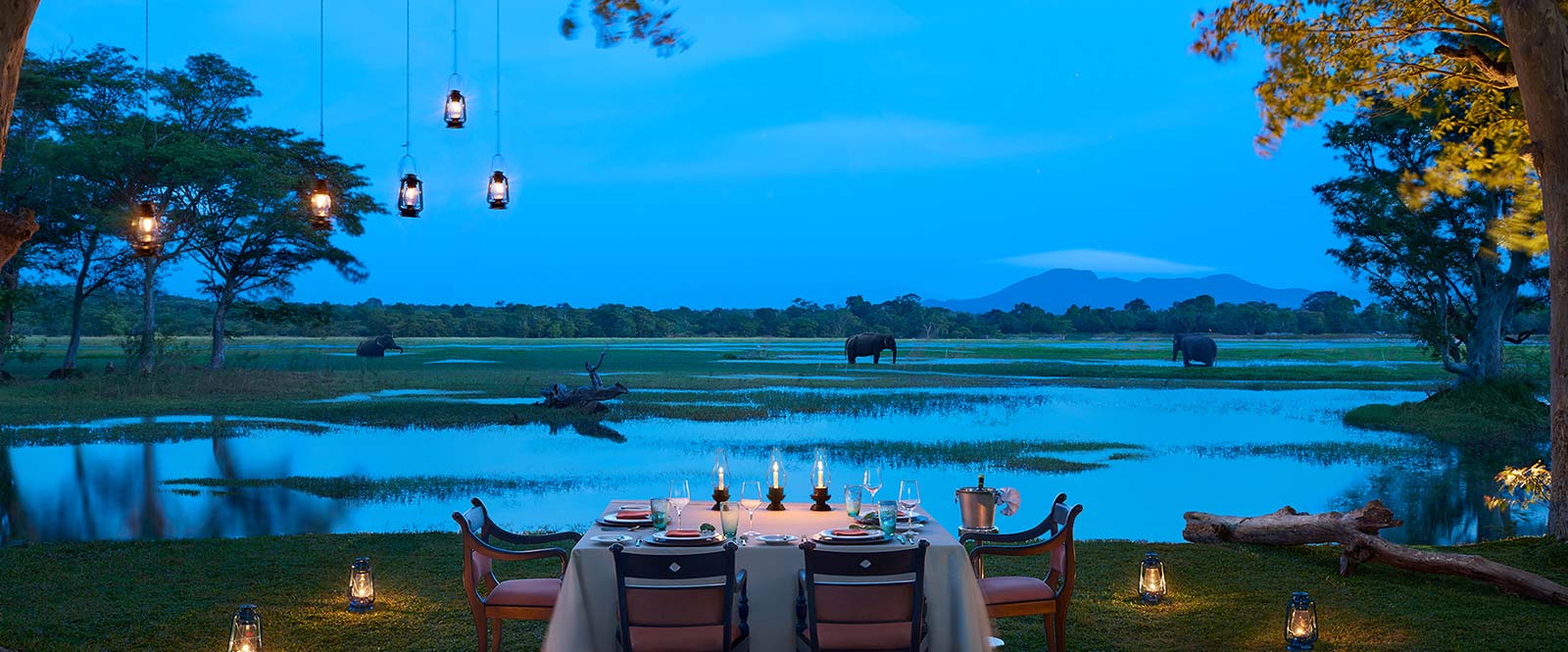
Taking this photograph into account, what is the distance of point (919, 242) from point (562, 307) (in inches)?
640

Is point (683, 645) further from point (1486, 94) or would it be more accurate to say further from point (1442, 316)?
point (1442, 316)

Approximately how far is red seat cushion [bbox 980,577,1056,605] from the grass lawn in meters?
0.60

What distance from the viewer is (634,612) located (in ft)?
13.6

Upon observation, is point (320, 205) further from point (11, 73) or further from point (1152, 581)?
point (1152, 581)

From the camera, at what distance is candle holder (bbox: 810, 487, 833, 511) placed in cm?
550

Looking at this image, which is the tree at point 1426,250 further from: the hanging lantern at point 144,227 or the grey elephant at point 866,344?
the grey elephant at point 866,344

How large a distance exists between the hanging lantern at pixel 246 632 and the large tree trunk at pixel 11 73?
1680mm

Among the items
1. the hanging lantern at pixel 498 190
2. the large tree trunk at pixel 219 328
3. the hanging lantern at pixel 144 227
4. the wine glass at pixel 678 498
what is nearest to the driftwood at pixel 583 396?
the large tree trunk at pixel 219 328

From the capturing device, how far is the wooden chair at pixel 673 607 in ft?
13.4

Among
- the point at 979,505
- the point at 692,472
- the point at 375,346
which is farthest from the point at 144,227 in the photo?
the point at 375,346

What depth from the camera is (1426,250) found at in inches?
826

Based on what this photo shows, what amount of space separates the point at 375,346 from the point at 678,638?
151 feet

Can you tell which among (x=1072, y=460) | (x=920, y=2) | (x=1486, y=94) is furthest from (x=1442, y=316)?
(x=1486, y=94)

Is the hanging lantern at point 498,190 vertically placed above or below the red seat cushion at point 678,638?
above
